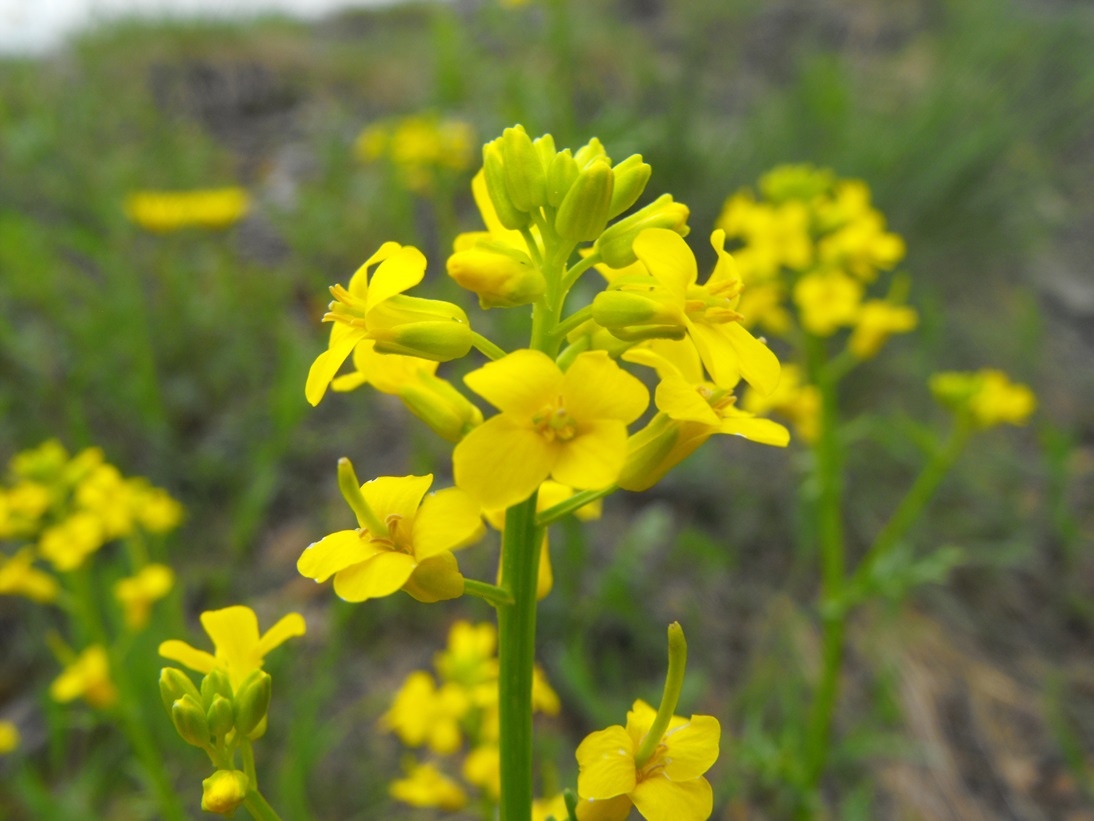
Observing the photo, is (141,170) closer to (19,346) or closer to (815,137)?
(19,346)

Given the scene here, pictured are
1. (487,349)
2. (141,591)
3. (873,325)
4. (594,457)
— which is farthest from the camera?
(873,325)

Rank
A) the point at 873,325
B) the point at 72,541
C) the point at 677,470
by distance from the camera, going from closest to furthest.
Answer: the point at 72,541 → the point at 873,325 → the point at 677,470

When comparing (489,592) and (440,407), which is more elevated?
(440,407)

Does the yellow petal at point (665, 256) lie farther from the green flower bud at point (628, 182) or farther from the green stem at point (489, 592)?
the green stem at point (489, 592)

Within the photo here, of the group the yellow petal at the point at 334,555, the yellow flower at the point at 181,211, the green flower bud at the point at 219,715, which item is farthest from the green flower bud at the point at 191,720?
the yellow flower at the point at 181,211

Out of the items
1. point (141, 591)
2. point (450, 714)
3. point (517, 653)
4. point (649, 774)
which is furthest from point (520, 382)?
point (141, 591)

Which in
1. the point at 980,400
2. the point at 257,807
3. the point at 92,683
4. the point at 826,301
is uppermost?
the point at 257,807

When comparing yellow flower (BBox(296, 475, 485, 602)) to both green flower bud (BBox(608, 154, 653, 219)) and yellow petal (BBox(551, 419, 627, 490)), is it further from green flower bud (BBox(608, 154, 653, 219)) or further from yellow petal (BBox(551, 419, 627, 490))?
green flower bud (BBox(608, 154, 653, 219))

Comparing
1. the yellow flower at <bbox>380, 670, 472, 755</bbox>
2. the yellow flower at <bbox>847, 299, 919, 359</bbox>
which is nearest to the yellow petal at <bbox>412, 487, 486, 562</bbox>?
the yellow flower at <bbox>380, 670, 472, 755</bbox>

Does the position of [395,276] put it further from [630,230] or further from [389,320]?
[630,230]

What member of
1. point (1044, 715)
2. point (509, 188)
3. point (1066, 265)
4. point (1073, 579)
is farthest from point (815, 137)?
point (509, 188)
